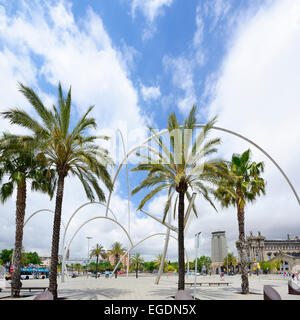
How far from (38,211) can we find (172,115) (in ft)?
119

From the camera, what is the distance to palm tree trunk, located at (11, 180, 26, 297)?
1548 centimetres

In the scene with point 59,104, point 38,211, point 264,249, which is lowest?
point 264,249

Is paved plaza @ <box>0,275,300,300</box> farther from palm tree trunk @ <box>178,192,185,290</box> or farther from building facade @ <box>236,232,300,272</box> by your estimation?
building facade @ <box>236,232,300,272</box>

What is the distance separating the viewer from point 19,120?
1477 centimetres

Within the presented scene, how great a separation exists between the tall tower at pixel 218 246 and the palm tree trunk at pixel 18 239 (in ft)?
473

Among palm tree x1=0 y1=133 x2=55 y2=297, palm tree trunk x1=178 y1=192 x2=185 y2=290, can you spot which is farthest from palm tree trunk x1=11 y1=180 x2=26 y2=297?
palm tree trunk x1=178 y1=192 x2=185 y2=290

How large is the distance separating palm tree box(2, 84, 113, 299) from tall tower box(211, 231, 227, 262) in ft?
474

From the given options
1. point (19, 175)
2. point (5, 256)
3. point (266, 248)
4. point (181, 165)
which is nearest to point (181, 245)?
point (181, 165)

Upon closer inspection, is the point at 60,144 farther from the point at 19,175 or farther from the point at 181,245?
the point at 181,245

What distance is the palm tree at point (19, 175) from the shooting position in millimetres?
15102
